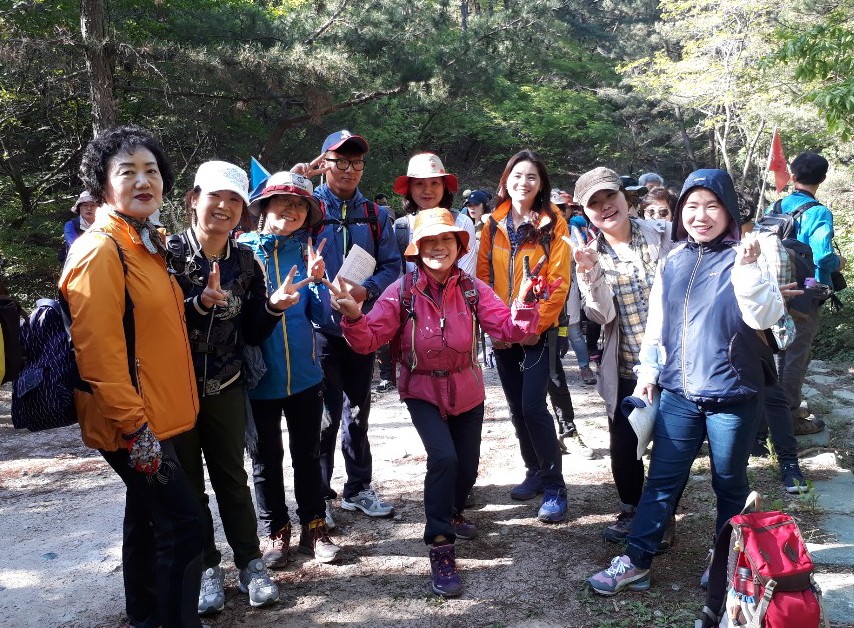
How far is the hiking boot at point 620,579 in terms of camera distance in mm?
3365

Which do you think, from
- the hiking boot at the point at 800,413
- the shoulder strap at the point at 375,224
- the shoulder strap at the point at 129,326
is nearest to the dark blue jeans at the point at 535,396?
the shoulder strap at the point at 375,224

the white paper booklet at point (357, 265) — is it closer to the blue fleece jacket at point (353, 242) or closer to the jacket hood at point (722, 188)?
the blue fleece jacket at point (353, 242)

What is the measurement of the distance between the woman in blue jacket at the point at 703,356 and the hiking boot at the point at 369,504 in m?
1.46

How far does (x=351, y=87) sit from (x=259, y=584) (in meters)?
11.9

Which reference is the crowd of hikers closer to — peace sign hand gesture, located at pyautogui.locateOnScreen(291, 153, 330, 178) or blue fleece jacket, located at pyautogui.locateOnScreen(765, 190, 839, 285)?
peace sign hand gesture, located at pyautogui.locateOnScreen(291, 153, 330, 178)

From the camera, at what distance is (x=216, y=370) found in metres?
3.16

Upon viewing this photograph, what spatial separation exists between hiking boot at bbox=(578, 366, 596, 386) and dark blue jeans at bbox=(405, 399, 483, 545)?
4456mm

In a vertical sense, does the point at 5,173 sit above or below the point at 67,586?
above

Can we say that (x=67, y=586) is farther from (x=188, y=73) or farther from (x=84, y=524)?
(x=188, y=73)

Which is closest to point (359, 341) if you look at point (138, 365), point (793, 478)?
point (138, 365)

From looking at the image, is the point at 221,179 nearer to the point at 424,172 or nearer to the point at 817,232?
the point at 424,172

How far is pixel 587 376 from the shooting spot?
8.06 meters

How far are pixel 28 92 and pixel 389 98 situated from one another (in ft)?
25.8

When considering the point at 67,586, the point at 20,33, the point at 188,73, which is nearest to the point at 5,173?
the point at 20,33
